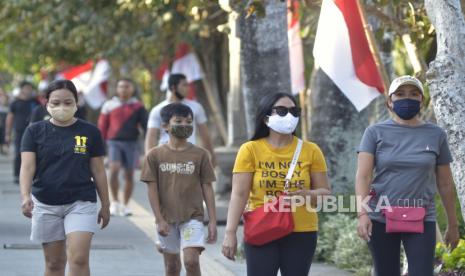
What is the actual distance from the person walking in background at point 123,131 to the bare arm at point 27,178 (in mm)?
7604

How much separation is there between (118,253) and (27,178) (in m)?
4.26

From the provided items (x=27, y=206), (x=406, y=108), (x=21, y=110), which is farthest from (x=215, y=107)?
(x=406, y=108)

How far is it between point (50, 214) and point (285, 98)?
73.8 inches

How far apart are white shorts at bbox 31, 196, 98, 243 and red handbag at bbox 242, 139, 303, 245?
1.44m

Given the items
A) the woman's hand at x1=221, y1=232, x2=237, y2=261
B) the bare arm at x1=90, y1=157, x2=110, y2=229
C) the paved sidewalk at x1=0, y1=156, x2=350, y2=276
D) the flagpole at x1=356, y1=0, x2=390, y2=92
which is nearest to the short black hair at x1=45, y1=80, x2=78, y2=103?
the bare arm at x1=90, y1=157, x2=110, y2=229

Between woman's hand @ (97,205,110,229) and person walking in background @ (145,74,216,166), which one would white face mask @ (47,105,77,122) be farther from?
person walking in background @ (145,74,216,166)

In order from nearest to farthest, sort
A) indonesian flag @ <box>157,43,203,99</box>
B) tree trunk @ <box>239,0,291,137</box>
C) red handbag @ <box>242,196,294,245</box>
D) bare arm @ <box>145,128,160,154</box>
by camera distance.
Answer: red handbag @ <box>242,196,294,245</box>, bare arm @ <box>145,128,160,154</box>, tree trunk @ <box>239,0,291,137</box>, indonesian flag @ <box>157,43,203,99</box>

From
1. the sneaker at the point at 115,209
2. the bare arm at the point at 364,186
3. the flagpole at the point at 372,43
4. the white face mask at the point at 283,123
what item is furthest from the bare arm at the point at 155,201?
the sneaker at the point at 115,209

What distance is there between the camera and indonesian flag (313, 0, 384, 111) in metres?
9.88

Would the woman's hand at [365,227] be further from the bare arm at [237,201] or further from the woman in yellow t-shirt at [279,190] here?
the bare arm at [237,201]

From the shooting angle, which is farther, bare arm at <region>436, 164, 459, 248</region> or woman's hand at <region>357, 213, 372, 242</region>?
bare arm at <region>436, 164, 459, 248</region>

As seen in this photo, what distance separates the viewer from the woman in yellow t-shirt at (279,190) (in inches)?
279

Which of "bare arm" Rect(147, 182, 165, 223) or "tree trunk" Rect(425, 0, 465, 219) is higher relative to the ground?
"tree trunk" Rect(425, 0, 465, 219)

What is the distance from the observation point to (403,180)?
7129mm
